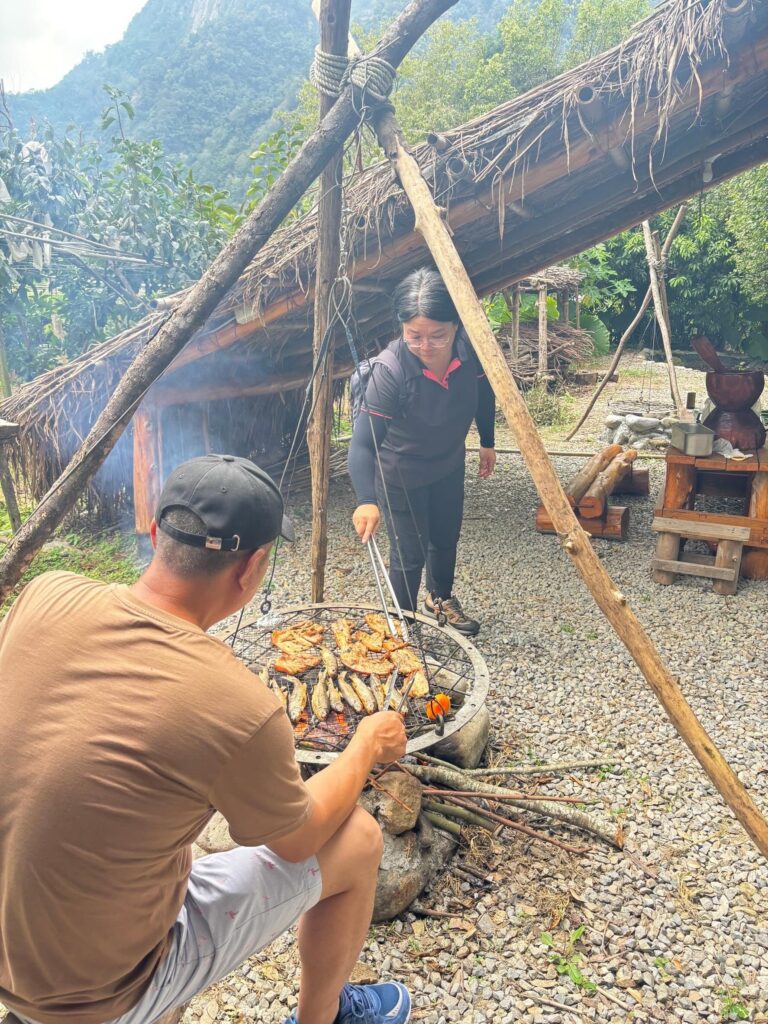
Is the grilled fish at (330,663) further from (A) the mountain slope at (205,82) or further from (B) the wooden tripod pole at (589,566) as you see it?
(A) the mountain slope at (205,82)

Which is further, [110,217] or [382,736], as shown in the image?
[110,217]

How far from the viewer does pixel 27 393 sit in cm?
662

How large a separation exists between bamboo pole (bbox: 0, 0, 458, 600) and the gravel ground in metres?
1.91

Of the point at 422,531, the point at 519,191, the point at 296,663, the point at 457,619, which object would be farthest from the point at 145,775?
the point at 519,191

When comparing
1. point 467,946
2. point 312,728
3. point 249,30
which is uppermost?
point 249,30

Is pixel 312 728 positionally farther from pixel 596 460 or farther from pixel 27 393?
pixel 27 393

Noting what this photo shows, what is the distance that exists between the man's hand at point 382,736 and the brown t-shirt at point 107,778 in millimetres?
516

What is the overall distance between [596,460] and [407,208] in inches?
125

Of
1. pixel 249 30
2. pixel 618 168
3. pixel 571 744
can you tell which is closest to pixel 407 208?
pixel 618 168

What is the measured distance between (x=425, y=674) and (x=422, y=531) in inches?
51.3

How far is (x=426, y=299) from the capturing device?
351cm

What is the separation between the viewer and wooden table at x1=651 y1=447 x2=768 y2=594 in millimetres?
4957

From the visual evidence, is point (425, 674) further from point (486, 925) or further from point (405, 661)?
point (486, 925)

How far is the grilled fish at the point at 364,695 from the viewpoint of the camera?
9.30ft
